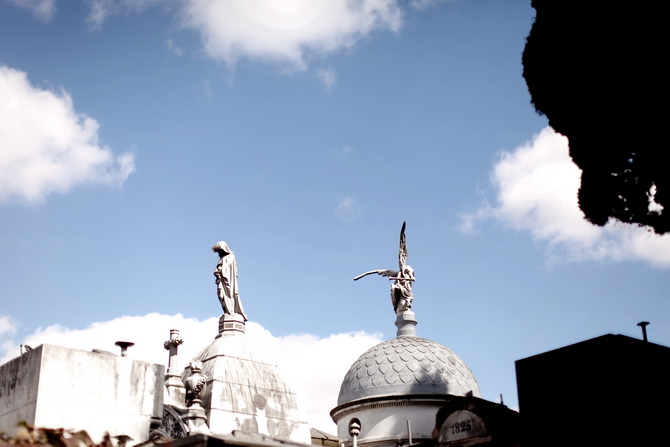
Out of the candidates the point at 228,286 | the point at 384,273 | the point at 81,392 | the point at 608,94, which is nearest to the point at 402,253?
the point at 384,273

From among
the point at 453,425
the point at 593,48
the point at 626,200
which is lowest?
the point at 453,425

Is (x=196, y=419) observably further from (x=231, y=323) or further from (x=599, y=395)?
(x=599, y=395)

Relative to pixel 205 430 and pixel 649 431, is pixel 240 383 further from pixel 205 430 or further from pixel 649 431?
pixel 649 431

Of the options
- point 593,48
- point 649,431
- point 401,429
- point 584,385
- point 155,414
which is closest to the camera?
point 155,414

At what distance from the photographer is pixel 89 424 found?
1291 centimetres

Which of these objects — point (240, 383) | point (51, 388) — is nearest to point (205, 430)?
point (240, 383)

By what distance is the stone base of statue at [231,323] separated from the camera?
21.6m

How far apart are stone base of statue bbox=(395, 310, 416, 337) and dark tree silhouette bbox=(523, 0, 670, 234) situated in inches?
664

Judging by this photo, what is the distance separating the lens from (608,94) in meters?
15.2

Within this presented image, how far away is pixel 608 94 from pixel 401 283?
18930mm

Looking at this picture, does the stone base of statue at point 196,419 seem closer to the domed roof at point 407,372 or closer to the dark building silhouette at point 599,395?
the dark building silhouette at point 599,395

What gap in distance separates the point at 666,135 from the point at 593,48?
212 cm

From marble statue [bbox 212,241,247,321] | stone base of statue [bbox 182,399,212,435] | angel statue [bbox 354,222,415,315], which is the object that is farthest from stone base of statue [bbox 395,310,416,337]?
stone base of statue [bbox 182,399,212,435]

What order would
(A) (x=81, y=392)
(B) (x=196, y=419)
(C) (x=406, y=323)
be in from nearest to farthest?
(A) (x=81, y=392) → (B) (x=196, y=419) → (C) (x=406, y=323)
